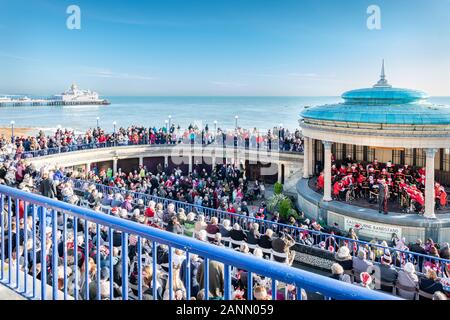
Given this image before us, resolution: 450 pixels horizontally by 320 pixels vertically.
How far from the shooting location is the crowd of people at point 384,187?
1952 centimetres

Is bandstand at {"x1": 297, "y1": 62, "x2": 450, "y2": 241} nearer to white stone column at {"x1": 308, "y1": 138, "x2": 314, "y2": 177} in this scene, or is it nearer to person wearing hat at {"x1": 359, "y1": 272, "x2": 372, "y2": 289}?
white stone column at {"x1": 308, "y1": 138, "x2": 314, "y2": 177}

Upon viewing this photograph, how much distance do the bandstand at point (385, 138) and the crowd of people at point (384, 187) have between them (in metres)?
0.45

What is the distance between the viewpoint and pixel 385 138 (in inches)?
802

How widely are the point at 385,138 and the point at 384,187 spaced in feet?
8.52

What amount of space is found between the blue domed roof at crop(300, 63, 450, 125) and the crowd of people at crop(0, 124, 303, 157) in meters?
8.75

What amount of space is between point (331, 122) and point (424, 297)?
1346 cm

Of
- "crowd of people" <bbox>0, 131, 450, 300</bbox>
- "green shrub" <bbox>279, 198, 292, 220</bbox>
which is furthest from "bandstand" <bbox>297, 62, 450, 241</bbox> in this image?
"crowd of people" <bbox>0, 131, 450, 300</bbox>

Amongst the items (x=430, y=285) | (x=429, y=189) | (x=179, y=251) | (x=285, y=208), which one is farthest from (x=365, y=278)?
(x=285, y=208)

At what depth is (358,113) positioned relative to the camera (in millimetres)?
21234

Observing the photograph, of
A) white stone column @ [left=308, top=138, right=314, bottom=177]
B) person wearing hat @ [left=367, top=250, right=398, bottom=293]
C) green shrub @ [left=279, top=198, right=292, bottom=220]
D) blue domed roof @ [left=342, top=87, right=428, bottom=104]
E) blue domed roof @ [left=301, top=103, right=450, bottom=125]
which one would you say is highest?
blue domed roof @ [left=342, top=87, right=428, bottom=104]

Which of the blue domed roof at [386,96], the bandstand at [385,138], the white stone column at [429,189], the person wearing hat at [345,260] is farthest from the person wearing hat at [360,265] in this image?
the blue domed roof at [386,96]

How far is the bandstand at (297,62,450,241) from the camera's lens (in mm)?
19031
